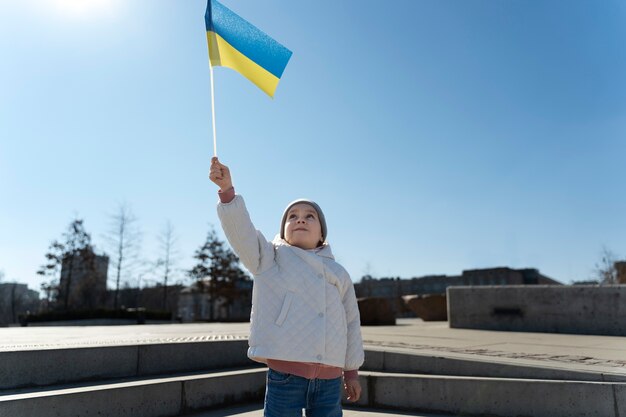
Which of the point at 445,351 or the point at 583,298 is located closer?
the point at 445,351

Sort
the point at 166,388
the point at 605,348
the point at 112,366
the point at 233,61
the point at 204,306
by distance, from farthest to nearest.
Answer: the point at 204,306, the point at 605,348, the point at 112,366, the point at 166,388, the point at 233,61

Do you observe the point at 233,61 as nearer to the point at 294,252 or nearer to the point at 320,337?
the point at 294,252

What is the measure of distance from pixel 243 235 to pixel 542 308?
25.3 feet

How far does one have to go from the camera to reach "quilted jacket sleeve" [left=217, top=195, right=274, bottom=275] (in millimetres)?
2350

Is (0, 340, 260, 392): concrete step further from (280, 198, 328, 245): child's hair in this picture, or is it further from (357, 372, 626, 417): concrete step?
(280, 198, 328, 245): child's hair

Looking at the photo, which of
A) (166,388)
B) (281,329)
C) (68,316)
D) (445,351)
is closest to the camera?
(281,329)

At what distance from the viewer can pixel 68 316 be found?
1002 inches

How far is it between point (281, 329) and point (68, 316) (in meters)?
27.3

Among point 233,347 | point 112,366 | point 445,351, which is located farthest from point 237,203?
point 445,351

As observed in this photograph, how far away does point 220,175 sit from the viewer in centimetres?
235

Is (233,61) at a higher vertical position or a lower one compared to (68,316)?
higher

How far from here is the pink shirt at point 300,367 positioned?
7.62ft

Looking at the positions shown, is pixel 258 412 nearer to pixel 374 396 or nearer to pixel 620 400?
pixel 374 396

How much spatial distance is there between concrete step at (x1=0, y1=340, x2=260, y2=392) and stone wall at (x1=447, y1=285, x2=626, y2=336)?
5.64m
